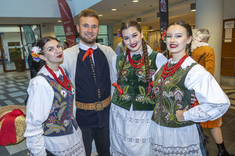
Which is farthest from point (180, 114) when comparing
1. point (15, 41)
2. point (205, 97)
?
point (15, 41)

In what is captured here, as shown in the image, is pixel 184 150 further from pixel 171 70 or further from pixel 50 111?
pixel 50 111

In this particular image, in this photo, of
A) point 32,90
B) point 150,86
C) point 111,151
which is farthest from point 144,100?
point 32,90

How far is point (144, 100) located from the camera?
1.71m

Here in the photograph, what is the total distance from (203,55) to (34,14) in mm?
8948

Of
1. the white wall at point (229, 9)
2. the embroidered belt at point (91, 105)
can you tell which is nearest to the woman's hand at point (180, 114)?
the embroidered belt at point (91, 105)

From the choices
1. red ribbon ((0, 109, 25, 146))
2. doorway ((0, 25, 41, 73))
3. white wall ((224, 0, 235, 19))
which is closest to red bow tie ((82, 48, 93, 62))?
red ribbon ((0, 109, 25, 146))

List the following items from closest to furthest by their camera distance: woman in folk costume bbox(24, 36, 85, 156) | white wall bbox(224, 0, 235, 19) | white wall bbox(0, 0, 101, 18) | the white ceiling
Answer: woman in folk costume bbox(24, 36, 85, 156)
white wall bbox(224, 0, 235, 19)
the white ceiling
white wall bbox(0, 0, 101, 18)

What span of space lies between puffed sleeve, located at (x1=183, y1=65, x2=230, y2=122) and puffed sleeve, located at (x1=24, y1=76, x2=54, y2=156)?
102cm

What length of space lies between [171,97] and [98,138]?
1012 millimetres

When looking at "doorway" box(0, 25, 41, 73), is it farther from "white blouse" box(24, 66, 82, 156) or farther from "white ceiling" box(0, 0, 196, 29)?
"white blouse" box(24, 66, 82, 156)

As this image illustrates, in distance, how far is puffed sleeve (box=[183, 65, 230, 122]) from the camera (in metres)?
1.22

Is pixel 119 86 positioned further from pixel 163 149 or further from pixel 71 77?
pixel 163 149

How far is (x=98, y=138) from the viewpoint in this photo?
2.02 m

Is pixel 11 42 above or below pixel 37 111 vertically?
above
